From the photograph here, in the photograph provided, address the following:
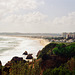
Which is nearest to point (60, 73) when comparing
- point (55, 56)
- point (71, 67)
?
point (71, 67)

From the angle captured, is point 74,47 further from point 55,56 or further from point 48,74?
point 48,74

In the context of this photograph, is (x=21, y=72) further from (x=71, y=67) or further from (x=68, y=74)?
(x=71, y=67)

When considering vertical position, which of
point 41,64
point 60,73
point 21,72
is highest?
point 21,72

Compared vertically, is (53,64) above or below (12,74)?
below

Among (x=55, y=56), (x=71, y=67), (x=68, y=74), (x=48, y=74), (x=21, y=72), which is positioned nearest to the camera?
(x=21, y=72)

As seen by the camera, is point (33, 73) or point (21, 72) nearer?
point (21, 72)

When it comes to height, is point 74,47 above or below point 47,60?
above

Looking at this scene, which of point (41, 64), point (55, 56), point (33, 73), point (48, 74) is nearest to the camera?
point (33, 73)

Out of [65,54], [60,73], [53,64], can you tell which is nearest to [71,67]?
[60,73]

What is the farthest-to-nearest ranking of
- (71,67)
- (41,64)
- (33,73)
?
(41,64)
(71,67)
(33,73)
